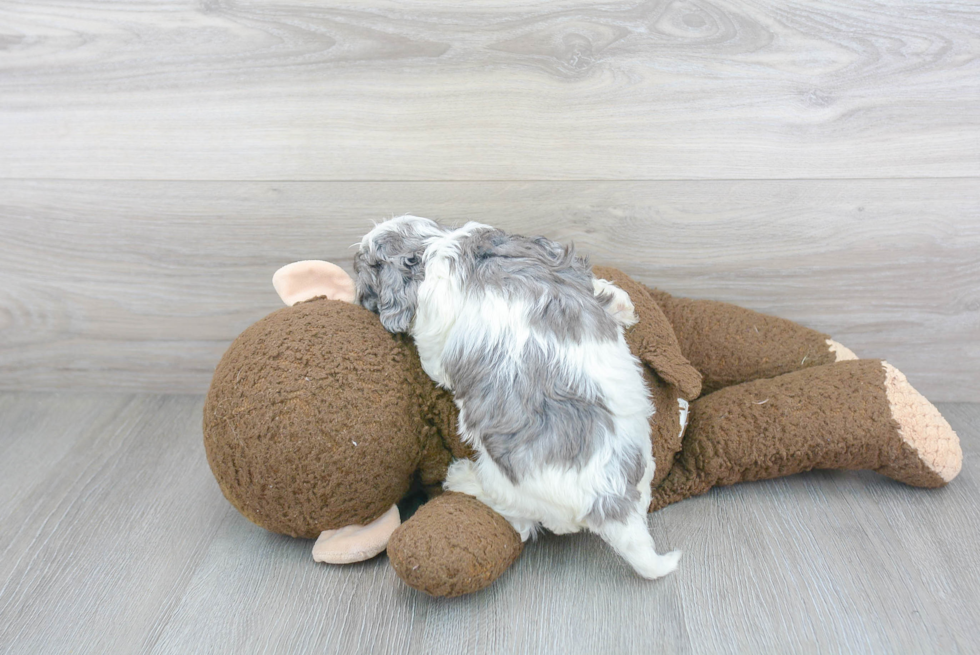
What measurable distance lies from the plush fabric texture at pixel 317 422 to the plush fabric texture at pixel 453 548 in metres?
0.08

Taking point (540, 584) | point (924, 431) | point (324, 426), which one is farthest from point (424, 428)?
point (924, 431)

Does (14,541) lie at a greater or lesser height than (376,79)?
lesser

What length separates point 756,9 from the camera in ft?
3.18

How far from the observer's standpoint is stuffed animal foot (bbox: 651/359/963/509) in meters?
0.91

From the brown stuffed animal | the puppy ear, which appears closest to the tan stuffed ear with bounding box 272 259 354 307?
the brown stuffed animal

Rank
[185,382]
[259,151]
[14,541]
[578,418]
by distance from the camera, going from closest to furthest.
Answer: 1. [578,418]
2. [14,541]
3. [259,151]
4. [185,382]

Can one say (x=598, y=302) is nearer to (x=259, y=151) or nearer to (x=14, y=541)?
(x=259, y=151)

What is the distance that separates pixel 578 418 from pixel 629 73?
53 cm

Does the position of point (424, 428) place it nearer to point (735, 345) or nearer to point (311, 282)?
point (311, 282)

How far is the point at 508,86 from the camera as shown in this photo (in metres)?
1.02

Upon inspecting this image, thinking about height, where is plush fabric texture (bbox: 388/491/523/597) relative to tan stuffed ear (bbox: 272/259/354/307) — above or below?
below

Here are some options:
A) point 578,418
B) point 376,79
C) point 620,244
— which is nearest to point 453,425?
point 578,418

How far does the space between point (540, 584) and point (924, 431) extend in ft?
1.77

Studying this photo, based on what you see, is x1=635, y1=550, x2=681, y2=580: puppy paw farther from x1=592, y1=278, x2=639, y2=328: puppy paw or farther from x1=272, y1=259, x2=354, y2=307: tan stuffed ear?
x1=272, y1=259, x2=354, y2=307: tan stuffed ear
